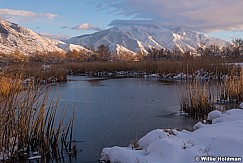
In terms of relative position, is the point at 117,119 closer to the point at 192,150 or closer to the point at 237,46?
the point at 192,150

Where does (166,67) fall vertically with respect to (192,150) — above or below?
above

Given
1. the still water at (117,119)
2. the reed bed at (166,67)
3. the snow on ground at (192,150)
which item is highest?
the reed bed at (166,67)

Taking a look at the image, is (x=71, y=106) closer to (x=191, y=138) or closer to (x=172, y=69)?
(x=191, y=138)

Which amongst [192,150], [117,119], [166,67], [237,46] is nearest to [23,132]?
[192,150]

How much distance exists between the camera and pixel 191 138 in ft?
15.2

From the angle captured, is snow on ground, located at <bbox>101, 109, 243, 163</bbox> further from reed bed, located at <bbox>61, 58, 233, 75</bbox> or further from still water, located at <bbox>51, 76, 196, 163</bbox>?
reed bed, located at <bbox>61, 58, 233, 75</bbox>

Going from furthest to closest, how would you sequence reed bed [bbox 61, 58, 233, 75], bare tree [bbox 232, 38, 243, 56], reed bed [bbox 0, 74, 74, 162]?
bare tree [bbox 232, 38, 243, 56] → reed bed [bbox 61, 58, 233, 75] → reed bed [bbox 0, 74, 74, 162]

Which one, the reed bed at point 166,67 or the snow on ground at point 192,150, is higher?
the reed bed at point 166,67

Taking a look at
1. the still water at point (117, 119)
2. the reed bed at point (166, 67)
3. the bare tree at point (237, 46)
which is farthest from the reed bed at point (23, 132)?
the bare tree at point (237, 46)

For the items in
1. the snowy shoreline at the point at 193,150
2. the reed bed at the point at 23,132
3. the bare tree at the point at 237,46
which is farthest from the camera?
the bare tree at the point at 237,46

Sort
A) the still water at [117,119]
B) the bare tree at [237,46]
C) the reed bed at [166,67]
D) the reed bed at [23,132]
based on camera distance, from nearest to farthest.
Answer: the reed bed at [23,132] < the still water at [117,119] < the reed bed at [166,67] < the bare tree at [237,46]

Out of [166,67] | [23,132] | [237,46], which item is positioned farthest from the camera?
[237,46]

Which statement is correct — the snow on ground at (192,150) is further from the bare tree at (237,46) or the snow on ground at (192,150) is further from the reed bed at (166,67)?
the bare tree at (237,46)

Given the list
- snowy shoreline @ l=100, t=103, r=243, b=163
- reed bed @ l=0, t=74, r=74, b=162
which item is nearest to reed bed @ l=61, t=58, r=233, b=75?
snowy shoreline @ l=100, t=103, r=243, b=163
